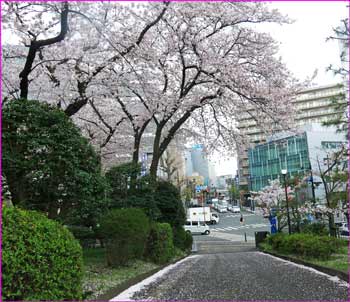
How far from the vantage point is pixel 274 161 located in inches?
2512

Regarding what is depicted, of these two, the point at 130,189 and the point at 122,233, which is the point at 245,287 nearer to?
the point at 122,233

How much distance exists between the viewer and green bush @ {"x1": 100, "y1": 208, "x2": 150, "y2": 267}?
334 inches

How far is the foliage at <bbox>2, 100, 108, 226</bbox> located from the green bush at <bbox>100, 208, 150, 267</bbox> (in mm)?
1198

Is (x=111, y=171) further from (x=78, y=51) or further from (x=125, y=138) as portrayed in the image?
(x=125, y=138)

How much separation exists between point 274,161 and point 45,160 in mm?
60034

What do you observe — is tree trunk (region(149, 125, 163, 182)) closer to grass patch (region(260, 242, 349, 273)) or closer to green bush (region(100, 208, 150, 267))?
green bush (region(100, 208, 150, 267))

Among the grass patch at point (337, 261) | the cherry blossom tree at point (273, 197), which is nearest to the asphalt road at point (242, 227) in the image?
the cherry blossom tree at point (273, 197)

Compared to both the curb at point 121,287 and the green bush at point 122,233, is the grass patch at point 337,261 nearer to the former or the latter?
the curb at point 121,287

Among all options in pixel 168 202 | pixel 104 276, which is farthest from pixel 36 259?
pixel 168 202

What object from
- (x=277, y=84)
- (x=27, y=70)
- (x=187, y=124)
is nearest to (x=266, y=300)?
(x=27, y=70)

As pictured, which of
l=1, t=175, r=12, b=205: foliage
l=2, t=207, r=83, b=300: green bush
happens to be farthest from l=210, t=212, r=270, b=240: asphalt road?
l=2, t=207, r=83, b=300: green bush

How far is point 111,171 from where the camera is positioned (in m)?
12.7

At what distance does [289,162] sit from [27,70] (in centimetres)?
5551

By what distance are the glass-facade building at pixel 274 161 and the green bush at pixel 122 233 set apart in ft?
147
